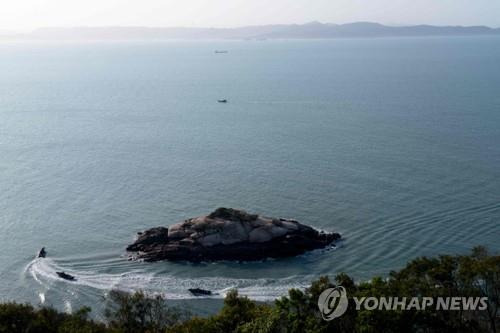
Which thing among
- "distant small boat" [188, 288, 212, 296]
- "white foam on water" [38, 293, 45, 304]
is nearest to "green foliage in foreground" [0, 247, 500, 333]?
"distant small boat" [188, 288, 212, 296]

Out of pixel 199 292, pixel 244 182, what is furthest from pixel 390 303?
pixel 244 182

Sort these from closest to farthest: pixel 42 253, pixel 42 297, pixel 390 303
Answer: pixel 390 303 < pixel 42 297 < pixel 42 253

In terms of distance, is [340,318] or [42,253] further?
[42,253]

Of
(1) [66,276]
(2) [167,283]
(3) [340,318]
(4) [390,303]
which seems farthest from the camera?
(1) [66,276]

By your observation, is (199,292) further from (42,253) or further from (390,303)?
(390,303)

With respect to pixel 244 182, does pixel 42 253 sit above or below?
below

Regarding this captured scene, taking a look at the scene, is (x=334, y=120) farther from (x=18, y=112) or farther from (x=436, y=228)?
(x=18, y=112)
